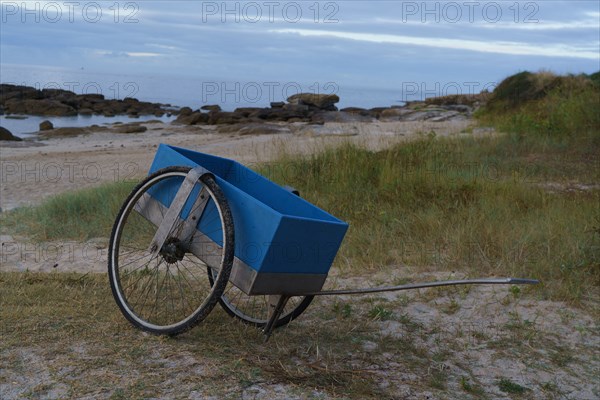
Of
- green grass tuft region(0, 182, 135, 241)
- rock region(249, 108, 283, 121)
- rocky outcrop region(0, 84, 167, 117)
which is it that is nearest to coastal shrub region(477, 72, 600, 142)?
green grass tuft region(0, 182, 135, 241)

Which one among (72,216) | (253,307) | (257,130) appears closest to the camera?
(253,307)

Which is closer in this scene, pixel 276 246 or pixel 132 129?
pixel 276 246

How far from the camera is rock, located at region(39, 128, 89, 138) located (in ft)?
83.3

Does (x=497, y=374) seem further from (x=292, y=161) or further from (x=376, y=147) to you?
(x=376, y=147)

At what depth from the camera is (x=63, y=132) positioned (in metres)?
25.8

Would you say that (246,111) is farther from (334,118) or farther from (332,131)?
(332,131)

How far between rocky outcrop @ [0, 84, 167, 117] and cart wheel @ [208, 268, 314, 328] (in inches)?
1422

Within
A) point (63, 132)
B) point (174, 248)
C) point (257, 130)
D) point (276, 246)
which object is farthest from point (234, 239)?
point (63, 132)

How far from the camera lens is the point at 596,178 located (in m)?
10.4

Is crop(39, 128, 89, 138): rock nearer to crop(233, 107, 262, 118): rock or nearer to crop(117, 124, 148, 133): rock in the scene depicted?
crop(117, 124, 148, 133): rock

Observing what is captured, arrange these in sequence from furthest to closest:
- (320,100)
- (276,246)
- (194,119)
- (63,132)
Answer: (320,100) < (194,119) < (63,132) < (276,246)

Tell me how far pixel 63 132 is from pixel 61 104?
51.3 feet

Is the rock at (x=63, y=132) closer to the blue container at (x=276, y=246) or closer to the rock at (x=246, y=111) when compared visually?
the rock at (x=246, y=111)

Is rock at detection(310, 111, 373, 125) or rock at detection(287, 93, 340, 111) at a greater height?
rock at detection(287, 93, 340, 111)
